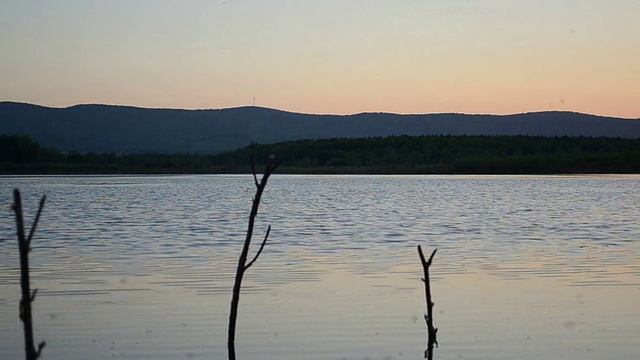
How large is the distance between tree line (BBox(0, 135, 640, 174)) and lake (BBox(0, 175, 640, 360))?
70258 mm

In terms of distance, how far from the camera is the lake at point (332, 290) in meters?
11.0

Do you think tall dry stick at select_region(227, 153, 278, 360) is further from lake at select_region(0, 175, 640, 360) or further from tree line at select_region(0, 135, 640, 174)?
tree line at select_region(0, 135, 640, 174)

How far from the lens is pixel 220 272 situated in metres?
17.2

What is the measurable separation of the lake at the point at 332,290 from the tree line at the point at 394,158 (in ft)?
231

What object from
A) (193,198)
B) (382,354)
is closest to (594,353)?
(382,354)

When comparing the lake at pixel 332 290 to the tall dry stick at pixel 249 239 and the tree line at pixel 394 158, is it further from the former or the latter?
the tree line at pixel 394 158

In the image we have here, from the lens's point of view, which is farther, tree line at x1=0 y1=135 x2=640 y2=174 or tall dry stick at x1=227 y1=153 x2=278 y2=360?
tree line at x1=0 y1=135 x2=640 y2=174

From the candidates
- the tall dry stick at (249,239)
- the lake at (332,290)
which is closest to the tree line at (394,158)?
the lake at (332,290)

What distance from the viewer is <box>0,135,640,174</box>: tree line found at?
102 metres

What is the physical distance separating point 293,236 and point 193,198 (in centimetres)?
2289

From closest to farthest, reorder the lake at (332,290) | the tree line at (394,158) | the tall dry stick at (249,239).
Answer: the tall dry stick at (249,239) < the lake at (332,290) < the tree line at (394,158)

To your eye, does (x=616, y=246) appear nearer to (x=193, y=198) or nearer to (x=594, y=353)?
(x=594, y=353)

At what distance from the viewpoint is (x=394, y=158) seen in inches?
4717

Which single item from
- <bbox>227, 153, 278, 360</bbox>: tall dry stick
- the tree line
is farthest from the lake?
the tree line
